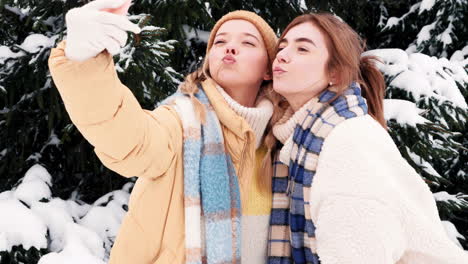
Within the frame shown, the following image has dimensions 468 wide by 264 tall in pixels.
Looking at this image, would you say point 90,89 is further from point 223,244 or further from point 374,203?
point 374,203

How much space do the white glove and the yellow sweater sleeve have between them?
30 millimetres

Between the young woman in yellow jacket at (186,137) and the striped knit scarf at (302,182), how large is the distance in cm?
6

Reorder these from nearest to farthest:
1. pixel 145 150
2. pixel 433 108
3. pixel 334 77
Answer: pixel 145 150, pixel 334 77, pixel 433 108

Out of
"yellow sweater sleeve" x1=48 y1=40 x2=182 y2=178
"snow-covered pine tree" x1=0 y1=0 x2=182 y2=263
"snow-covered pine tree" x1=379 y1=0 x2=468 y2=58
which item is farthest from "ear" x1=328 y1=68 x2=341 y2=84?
"snow-covered pine tree" x1=379 y1=0 x2=468 y2=58

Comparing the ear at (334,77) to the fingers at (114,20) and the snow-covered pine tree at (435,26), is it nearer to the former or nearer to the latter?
the fingers at (114,20)

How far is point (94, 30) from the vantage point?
104cm

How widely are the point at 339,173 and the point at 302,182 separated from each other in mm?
189

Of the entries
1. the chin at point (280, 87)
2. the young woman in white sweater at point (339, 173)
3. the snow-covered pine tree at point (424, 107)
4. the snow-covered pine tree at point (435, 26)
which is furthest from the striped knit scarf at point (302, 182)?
the snow-covered pine tree at point (435, 26)

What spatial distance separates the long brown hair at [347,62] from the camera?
166cm

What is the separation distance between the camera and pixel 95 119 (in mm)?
1146

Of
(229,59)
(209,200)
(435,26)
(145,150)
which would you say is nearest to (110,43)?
(145,150)

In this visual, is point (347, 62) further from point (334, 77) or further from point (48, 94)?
point (48, 94)

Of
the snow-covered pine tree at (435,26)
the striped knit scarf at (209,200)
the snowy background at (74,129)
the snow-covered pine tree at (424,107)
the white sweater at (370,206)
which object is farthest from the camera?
the snow-covered pine tree at (435,26)

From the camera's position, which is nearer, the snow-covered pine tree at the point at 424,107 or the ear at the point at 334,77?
the ear at the point at 334,77
